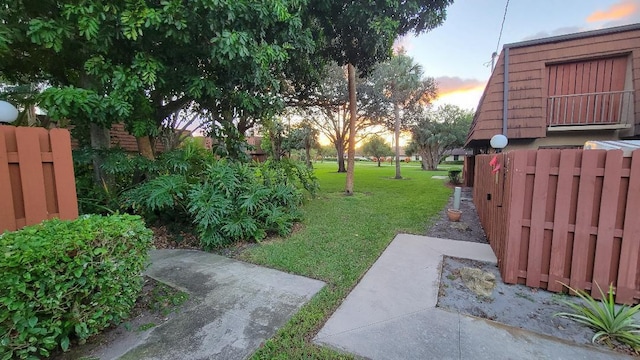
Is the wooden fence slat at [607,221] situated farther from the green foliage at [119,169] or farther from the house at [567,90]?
the green foliage at [119,169]

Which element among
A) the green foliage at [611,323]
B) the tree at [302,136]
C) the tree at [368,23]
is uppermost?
the tree at [368,23]

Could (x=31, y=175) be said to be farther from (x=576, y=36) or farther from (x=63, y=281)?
(x=576, y=36)

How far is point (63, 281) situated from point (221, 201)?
2.71m

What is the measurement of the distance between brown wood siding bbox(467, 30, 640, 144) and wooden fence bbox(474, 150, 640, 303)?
430 cm

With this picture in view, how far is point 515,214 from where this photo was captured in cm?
301

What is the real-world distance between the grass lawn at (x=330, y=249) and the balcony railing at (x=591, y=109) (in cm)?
362

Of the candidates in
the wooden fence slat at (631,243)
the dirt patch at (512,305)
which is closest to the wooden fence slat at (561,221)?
the dirt patch at (512,305)

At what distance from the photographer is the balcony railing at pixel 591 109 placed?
578 centimetres

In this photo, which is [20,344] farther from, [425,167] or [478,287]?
[425,167]

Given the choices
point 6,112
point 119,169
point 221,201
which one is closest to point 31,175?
point 6,112

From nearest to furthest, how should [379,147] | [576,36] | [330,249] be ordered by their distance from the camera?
1. [330,249]
2. [576,36]
3. [379,147]

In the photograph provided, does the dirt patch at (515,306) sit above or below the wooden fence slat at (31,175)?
below

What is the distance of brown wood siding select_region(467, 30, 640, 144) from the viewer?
581 centimetres

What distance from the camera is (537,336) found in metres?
2.19
